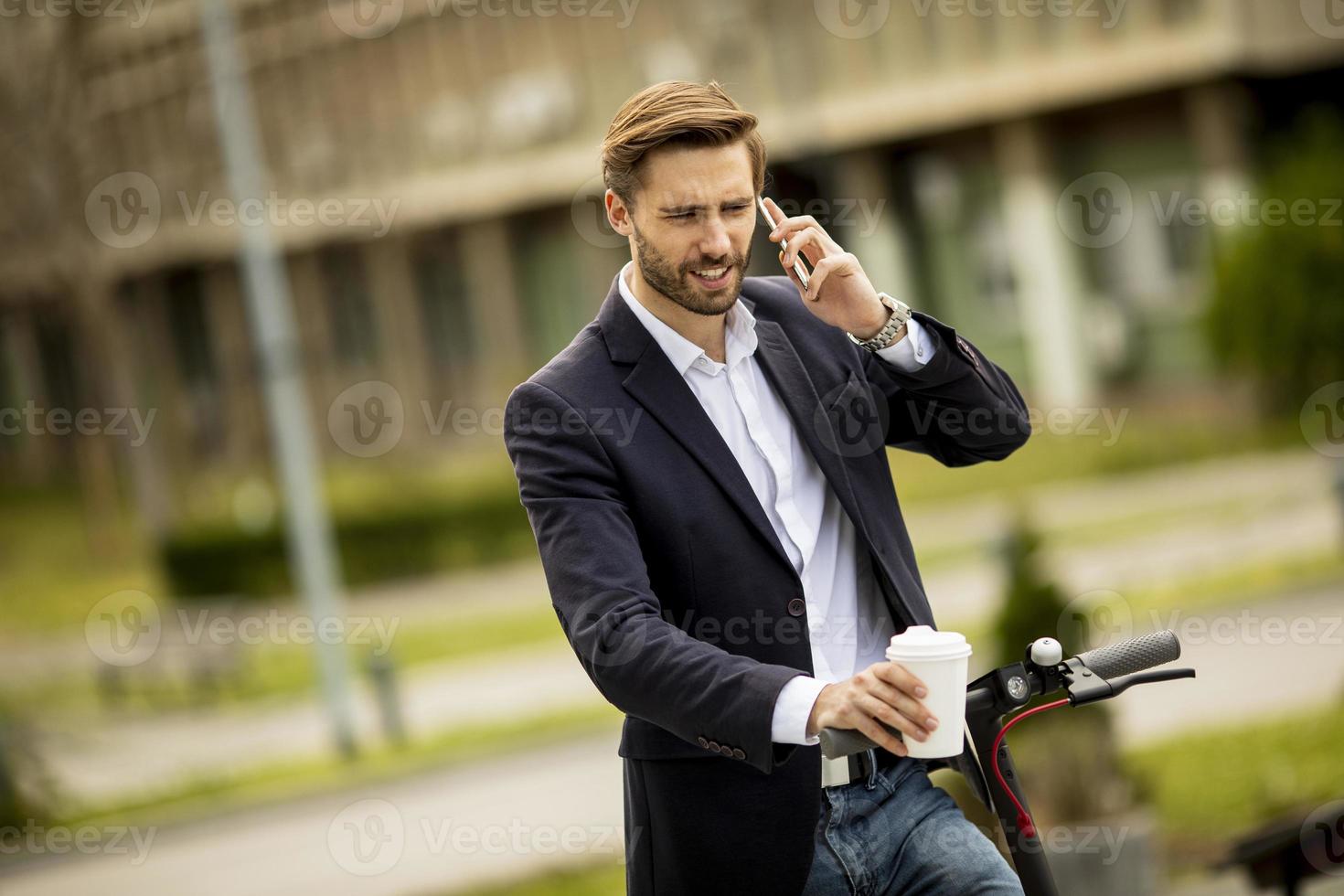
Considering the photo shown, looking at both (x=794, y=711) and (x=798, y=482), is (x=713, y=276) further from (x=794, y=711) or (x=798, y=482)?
(x=794, y=711)

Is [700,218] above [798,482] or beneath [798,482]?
above

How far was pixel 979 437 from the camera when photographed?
9.41ft

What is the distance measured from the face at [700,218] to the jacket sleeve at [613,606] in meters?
0.29

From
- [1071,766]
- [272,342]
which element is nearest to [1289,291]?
[272,342]

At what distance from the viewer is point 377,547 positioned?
20391 millimetres

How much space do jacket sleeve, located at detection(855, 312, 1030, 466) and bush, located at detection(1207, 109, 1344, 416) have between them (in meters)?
14.6

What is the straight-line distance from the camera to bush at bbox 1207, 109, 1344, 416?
53.7 ft

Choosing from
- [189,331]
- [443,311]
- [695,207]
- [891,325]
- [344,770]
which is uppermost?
[189,331]

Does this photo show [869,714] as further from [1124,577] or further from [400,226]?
[400,226]

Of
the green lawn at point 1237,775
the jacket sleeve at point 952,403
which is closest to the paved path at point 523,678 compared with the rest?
the green lawn at point 1237,775

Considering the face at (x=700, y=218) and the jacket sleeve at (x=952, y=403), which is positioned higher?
the face at (x=700, y=218)

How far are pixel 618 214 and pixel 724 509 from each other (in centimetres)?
54

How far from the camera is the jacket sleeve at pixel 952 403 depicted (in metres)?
2.73

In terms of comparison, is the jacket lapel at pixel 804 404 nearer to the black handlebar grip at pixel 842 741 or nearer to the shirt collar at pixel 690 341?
the shirt collar at pixel 690 341
